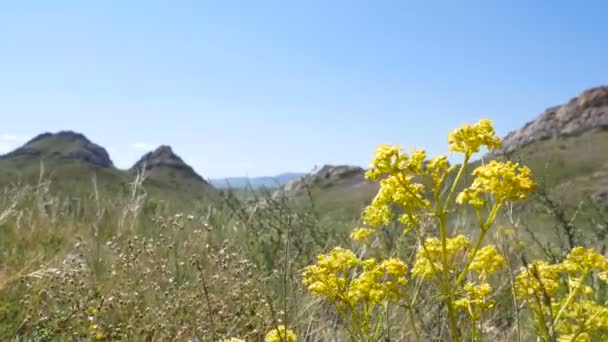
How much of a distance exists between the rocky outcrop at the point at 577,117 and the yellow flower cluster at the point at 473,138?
6477cm

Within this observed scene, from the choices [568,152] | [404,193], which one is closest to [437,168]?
[404,193]

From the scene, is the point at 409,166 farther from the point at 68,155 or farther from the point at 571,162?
the point at 68,155

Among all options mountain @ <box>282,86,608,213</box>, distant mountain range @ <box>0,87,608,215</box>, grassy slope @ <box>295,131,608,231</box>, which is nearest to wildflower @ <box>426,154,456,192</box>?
grassy slope @ <box>295,131,608,231</box>

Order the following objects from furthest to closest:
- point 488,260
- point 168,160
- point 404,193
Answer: point 168,160
point 488,260
point 404,193

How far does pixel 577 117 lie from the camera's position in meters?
66.6

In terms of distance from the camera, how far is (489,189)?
2062 mm

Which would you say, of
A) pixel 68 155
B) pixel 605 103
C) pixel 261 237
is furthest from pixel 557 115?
pixel 261 237

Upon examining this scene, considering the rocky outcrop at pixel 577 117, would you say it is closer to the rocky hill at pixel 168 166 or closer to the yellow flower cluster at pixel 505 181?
the rocky hill at pixel 168 166

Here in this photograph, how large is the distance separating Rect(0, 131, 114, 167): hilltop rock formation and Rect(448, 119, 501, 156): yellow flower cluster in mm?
70146

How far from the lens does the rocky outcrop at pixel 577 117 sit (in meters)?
63.3

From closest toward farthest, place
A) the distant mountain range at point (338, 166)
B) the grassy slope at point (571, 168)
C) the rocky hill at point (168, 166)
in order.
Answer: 1. the grassy slope at point (571, 168)
2. the distant mountain range at point (338, 166)
3. the rocky hill at point (168, 166)

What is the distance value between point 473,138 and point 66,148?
77.6 metres

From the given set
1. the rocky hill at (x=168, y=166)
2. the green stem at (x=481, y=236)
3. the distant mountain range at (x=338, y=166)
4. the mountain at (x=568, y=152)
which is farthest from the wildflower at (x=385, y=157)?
the rocky hill at (x=168, y=166)

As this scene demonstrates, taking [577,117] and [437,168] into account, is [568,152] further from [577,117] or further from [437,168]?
[437,168]
